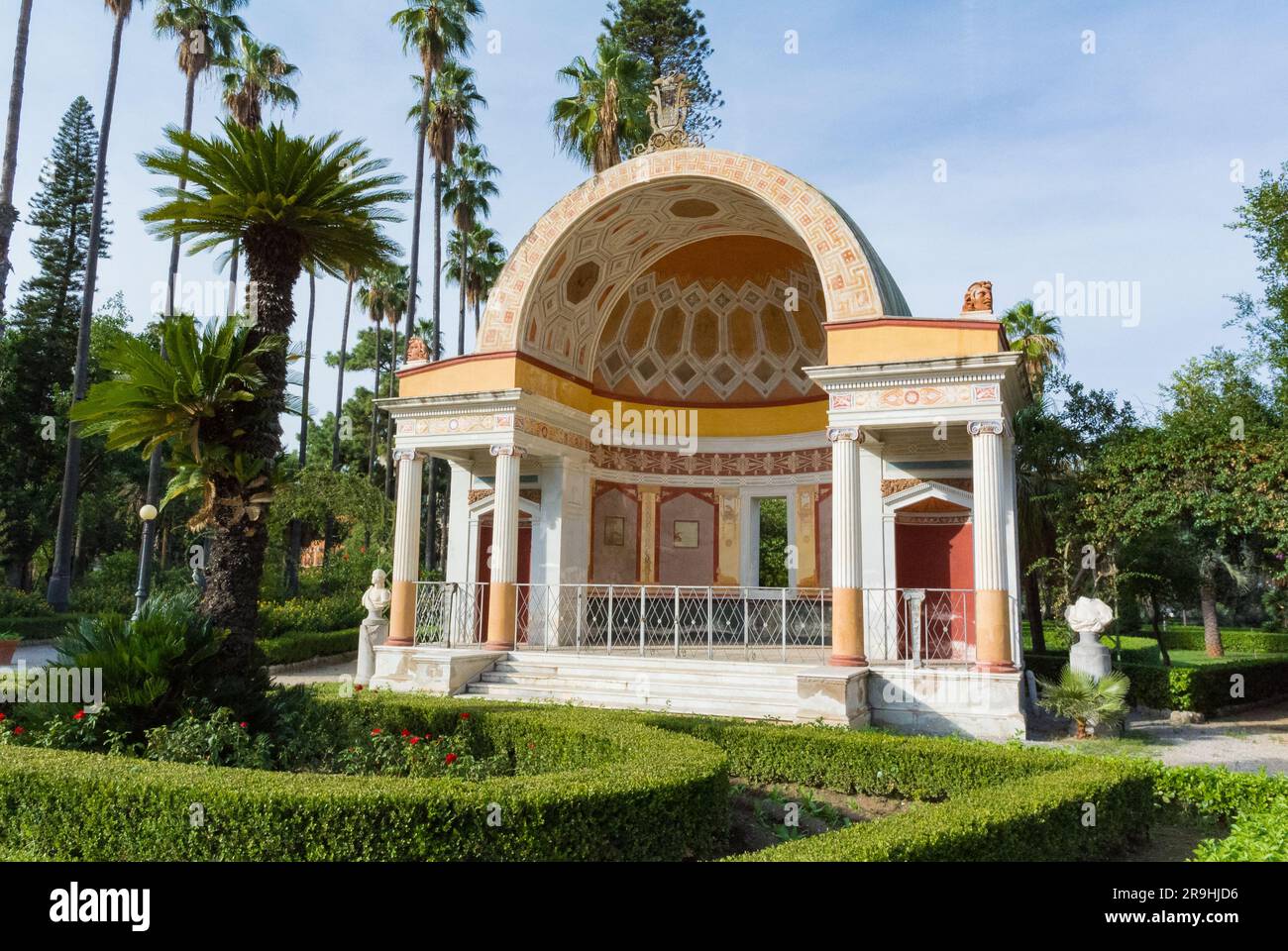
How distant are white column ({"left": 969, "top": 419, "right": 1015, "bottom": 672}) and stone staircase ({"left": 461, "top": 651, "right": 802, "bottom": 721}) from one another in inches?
104

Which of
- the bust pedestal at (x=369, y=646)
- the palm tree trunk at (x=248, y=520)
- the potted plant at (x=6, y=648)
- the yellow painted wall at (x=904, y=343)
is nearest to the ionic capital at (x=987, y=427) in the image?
the yellow painted wall at (x=904, y=343)

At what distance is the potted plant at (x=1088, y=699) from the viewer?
11555 millimetres

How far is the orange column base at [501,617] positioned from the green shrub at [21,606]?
15802 mm

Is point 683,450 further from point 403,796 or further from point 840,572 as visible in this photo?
point 403,796

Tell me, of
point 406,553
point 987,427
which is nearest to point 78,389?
point 406,553

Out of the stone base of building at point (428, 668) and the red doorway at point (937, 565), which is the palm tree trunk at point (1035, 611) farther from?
the stone base of building at point (428, 668)

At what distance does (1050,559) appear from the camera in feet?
56.4

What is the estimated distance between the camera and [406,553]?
15.9 m

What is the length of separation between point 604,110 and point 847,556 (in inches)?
645

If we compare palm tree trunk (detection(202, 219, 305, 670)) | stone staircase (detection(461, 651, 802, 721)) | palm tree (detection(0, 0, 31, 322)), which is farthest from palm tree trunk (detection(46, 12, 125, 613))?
palm tree trunk (detection(202, 219, 305, 670))

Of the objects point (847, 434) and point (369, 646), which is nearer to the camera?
point (847, 434)

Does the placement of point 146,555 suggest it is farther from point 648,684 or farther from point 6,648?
point 648,684

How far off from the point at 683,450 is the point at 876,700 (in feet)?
28.0
